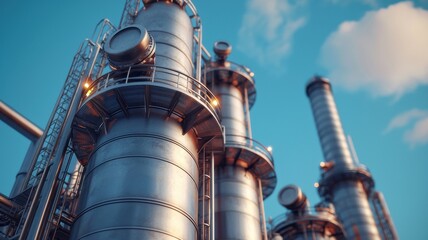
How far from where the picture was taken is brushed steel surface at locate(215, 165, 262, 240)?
20.5m

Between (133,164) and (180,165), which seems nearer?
(133,164)

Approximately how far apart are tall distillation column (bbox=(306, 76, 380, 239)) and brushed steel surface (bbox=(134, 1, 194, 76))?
3015 cm

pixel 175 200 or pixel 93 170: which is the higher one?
pixel 93 170

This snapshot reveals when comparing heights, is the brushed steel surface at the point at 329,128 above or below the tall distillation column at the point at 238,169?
above

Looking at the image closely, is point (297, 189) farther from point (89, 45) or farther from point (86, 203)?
point (86, 203)

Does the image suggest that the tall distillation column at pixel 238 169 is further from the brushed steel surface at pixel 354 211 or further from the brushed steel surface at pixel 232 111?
the brushed steel surface at pixel 354 211

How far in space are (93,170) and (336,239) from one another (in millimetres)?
26798

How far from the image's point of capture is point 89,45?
2541cm

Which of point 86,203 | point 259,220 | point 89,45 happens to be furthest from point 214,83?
point 86,203

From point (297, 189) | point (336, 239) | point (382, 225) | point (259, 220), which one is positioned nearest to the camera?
point (259, 220)

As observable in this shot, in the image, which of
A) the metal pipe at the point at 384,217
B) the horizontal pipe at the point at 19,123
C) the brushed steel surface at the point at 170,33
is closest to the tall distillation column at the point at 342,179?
the metal pipe at the point at 384,217

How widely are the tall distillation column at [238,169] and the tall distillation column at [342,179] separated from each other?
66.7 ft

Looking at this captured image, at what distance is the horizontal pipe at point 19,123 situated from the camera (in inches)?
1063

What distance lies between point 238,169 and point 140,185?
1052cm
